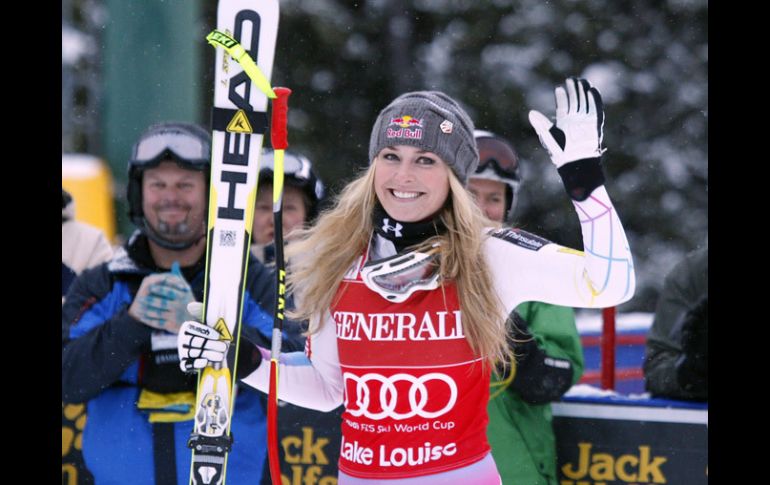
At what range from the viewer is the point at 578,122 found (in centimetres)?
255

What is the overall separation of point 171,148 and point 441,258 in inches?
61.6

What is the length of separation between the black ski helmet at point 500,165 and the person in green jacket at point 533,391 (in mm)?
499

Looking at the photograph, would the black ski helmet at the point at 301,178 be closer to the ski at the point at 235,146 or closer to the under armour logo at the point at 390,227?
the ski at the point at 235,146

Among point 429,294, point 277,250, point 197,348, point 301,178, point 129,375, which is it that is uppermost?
point 301,178

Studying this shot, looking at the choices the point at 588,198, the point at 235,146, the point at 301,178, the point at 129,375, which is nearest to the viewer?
the point at 588,198

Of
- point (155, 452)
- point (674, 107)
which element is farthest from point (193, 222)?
point (674, 107)

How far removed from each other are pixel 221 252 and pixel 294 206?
0.92 metres

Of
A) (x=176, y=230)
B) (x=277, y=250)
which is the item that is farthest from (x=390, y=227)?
(x=176, y=230)

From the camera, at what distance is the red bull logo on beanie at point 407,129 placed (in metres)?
2.84

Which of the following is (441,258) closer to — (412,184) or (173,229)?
(412,184)

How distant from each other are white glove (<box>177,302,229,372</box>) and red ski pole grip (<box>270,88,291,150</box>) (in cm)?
59

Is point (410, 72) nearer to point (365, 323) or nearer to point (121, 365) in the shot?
point (121, 365)

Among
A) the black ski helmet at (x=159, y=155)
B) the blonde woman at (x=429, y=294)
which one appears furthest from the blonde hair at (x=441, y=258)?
the black ski helmet at (x=159, y=155)
